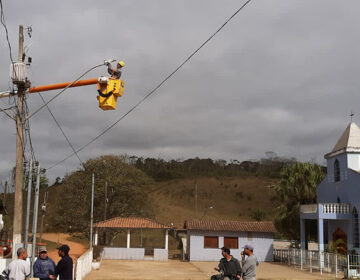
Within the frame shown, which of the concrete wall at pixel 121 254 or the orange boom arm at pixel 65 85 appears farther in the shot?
the concrete wall at pixel 121 254

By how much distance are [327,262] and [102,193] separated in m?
23.6

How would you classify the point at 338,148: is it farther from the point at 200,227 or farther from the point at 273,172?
the point at 273,172

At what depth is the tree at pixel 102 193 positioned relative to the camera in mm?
41938

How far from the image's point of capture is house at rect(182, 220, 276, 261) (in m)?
34.1

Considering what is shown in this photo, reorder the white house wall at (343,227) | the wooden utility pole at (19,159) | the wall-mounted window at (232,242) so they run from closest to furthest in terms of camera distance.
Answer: the wooden utility pole at (19,159), the white house wall at (343,227), the wall-mounted window at (232,242)

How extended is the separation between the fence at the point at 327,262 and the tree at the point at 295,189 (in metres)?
3.88

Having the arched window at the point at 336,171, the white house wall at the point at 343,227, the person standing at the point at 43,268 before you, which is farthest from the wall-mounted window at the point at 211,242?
the person standing at the point at 43,268

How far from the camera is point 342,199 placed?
27.6 meters

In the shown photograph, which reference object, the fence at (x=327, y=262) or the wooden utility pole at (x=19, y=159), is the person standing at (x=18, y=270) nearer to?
the wooden utility pole at (x=19, y=159)

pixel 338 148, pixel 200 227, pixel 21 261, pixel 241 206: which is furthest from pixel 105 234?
pixel 241 206

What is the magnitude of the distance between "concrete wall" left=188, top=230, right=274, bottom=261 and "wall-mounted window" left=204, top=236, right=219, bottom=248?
22cm

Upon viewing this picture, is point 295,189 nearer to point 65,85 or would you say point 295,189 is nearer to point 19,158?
point 19,158

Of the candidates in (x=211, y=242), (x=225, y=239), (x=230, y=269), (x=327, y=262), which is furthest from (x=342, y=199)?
(x=230, y=269)

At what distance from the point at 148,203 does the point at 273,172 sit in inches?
2684
